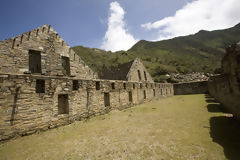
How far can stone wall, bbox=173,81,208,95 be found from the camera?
23.8 metres

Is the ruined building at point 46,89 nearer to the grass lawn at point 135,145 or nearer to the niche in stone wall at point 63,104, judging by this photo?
the niche in stone wall at point 63,104

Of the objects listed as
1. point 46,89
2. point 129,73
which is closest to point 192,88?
point 129,73

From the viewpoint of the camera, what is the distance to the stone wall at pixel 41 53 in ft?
25.2

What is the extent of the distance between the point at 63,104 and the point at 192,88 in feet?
89.0

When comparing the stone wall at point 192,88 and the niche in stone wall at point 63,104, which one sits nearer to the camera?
the niche in stone wall at point 63,104

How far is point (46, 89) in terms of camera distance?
5863 millimetres

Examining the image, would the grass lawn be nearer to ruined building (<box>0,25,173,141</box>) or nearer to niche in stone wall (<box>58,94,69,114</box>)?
ruined building (<box>0,25,173,141</box>)

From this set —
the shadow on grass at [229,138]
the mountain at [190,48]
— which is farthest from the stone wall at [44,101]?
the mountain at [190,48]

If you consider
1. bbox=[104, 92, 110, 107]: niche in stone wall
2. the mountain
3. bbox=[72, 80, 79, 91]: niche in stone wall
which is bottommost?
bbox=[104, 92, 110, 107]: niche in stone wall

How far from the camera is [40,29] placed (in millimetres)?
9672

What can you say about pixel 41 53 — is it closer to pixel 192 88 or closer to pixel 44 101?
pixel 44 101

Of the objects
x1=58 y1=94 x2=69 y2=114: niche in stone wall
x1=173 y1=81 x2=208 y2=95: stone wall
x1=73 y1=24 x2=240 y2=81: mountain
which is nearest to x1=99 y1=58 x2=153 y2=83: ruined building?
x1=173 y1=81 x2=208 y2=95: stone wall

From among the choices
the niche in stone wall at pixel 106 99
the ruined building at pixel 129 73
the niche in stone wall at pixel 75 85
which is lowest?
the niche in stone wall at pixel 106 99

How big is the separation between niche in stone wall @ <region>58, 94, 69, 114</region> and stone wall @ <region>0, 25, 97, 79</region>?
3.68 metres
